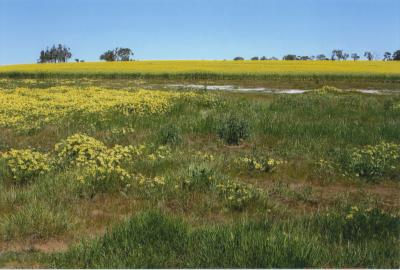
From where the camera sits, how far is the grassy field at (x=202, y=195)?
4.84 meters

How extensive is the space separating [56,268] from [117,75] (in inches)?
1933

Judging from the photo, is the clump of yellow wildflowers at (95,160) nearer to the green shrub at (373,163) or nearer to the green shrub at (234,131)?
the green shrub at (234,131)

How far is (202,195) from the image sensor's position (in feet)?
23.3

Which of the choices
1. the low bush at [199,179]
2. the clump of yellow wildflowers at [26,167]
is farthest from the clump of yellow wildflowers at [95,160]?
the low bush at [199,179]

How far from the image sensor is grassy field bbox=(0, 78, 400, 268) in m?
4.84

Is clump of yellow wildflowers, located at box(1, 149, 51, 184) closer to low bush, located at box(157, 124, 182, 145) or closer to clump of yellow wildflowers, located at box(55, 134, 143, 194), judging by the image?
clump of yellow wildflowers, located at box(55, 134, 143, 194)

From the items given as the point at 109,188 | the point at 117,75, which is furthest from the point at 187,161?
the point at 117,75

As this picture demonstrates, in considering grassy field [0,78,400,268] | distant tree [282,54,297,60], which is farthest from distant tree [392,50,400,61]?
grassy field [0,78,400,268]

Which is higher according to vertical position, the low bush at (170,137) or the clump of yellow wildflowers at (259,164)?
the low bush at (170,137)

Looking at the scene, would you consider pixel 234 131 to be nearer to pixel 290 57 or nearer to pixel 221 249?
pixel 221 249

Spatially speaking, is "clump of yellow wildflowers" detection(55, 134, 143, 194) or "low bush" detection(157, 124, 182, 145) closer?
"clump of yellow wildflowers" detection(55, 134, 143, 194)

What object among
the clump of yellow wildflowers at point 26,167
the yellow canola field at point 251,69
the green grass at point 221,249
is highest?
the yellow canola field at point 251,69

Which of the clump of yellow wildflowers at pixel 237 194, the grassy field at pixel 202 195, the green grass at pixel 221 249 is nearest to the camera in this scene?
the green grass at pixel 221 249

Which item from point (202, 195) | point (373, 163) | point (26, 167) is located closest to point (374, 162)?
point (373, 163)
